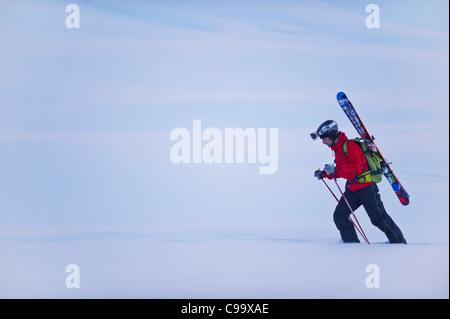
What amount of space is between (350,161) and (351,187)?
25cm

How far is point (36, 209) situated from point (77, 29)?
5.07 feet

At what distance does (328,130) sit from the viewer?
14.9 ft

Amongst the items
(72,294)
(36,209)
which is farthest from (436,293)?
(36,209)

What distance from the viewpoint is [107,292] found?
402 centimetres

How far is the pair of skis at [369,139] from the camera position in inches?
185
